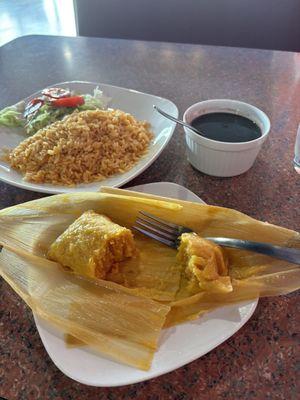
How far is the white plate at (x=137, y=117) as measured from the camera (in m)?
1.11

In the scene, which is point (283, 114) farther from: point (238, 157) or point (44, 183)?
point (44, 183)

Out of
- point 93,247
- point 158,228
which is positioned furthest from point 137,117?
point 93,247

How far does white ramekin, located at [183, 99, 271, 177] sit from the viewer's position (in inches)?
42.7

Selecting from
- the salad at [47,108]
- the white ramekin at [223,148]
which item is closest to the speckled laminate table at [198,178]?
the white ramekin at [223,148]

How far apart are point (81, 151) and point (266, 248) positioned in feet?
2.21

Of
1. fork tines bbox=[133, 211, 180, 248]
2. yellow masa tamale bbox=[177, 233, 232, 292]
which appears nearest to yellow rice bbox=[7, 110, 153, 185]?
fork tines bbox=[133, 211, 180, 248]

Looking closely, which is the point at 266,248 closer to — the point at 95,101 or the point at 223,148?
the point at 223,148

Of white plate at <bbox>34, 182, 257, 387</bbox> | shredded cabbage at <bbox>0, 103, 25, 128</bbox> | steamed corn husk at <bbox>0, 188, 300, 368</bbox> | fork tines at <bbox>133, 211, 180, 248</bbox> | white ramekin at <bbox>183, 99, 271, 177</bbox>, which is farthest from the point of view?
shredded cabbage at <bbox>0, 103, 25, 128</bbox>

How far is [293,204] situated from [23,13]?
649cm

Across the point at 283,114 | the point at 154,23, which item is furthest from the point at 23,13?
the point at 283,114

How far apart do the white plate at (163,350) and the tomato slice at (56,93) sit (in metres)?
1.04

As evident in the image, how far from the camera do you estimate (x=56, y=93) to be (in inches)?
60.2

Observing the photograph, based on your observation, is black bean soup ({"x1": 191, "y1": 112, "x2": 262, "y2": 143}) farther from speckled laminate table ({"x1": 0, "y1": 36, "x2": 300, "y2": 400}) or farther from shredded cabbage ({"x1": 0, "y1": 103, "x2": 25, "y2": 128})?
shredded cabbage ({"x1": 0, "y1": 103, "x2": 25, "y2": 128})

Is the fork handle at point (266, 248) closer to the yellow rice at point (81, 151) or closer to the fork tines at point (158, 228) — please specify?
the fork tines at point (158, 228)
